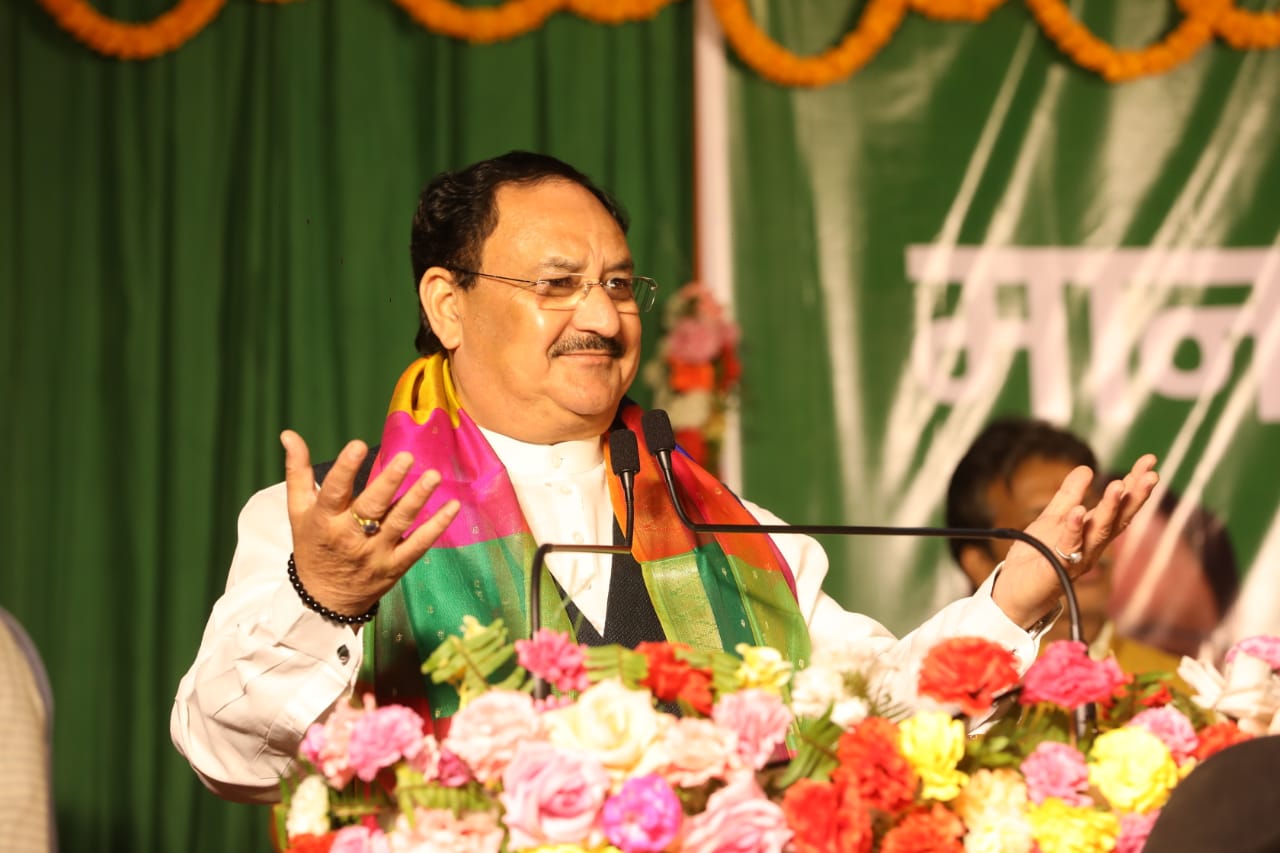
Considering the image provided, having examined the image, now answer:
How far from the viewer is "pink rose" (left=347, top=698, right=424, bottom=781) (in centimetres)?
126

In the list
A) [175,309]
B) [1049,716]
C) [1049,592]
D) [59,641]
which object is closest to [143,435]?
[175,309]

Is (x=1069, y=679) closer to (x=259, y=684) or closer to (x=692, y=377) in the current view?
(x=259, y=684)

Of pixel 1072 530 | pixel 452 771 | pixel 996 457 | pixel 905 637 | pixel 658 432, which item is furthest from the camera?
pixel 996 457

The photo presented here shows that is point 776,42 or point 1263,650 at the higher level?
point 776,42

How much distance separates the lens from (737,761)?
48.6 inches

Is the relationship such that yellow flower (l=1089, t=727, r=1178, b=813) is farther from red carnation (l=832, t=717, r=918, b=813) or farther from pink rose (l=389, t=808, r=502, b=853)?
pink rose (l=389, t=808, r=502, b=853)

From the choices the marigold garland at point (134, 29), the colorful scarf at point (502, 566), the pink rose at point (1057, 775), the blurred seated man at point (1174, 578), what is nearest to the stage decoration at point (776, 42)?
the marigold garland at point (134, 29)

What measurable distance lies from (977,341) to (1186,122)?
87 cm

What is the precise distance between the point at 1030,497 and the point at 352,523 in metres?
2.56

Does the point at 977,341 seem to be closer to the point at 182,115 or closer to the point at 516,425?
the point at 516,425

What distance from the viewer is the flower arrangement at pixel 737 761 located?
1.19 meters

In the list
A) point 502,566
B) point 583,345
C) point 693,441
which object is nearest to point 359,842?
point 502,566

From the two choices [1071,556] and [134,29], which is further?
[134,29]

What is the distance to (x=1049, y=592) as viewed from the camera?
189cm
